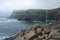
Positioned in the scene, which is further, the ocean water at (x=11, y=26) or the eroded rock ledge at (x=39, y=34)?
the ocean water at (x=11, y=26)

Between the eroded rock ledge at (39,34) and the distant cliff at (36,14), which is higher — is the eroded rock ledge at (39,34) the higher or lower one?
the lower one

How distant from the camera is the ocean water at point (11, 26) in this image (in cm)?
405

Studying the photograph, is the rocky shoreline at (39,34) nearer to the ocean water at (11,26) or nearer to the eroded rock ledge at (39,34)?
the eroded rock ledge at (39,34)

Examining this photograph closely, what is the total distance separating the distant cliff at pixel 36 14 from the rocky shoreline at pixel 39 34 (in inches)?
13.0

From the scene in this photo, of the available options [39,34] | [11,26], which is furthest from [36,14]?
[11,26]

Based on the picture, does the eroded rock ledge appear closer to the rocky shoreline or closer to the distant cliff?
the rocky shoreline

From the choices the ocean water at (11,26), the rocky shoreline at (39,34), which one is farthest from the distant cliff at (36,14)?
the rocky shoreline at (39,34)

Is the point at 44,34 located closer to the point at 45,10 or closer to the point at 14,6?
the point at 45,10

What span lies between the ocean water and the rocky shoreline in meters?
0.15

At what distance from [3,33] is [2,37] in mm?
142

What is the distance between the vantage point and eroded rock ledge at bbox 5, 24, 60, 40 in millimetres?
3393

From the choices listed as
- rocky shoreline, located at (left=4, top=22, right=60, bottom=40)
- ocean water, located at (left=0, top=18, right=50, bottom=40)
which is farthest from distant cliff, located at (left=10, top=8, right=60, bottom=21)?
rocky shoreline, located at (left=4, top=22, right=60, bottom=40)

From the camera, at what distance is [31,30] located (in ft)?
13.3

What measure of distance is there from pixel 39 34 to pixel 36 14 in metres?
0.71
